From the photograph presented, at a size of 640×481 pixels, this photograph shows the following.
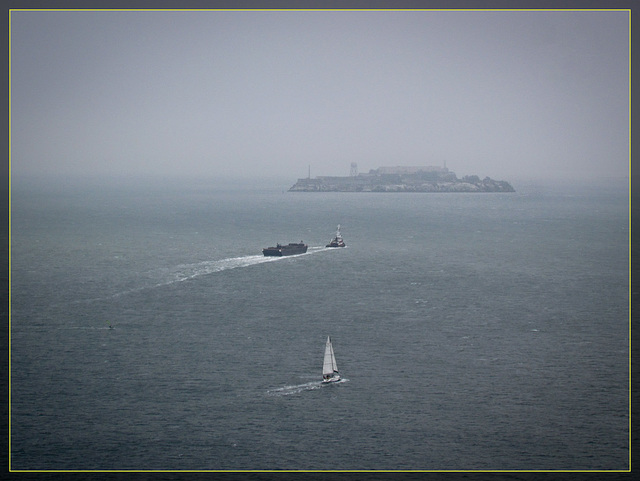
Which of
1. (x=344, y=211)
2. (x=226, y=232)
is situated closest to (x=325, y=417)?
(x=226, y=232)

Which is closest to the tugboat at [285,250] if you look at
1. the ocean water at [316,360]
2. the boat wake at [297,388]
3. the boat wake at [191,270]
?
the boat wake at [191,270]

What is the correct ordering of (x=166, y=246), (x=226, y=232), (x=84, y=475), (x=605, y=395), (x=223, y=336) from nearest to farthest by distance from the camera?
(x=84, y=475), (x=605, y=395), (x=223, y=336), (x=166, y=246), (x=226, y=232)

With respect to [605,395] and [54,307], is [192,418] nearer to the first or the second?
[605,395]

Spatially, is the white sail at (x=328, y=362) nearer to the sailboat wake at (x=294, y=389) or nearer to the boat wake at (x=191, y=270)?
the sailboat wake at (x=294, y=389)

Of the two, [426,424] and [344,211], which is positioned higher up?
[344,211]

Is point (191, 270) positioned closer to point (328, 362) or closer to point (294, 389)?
point (328, 362)

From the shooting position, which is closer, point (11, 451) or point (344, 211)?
point (11, 451)

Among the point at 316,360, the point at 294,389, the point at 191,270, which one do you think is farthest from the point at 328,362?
the point at 191,270
